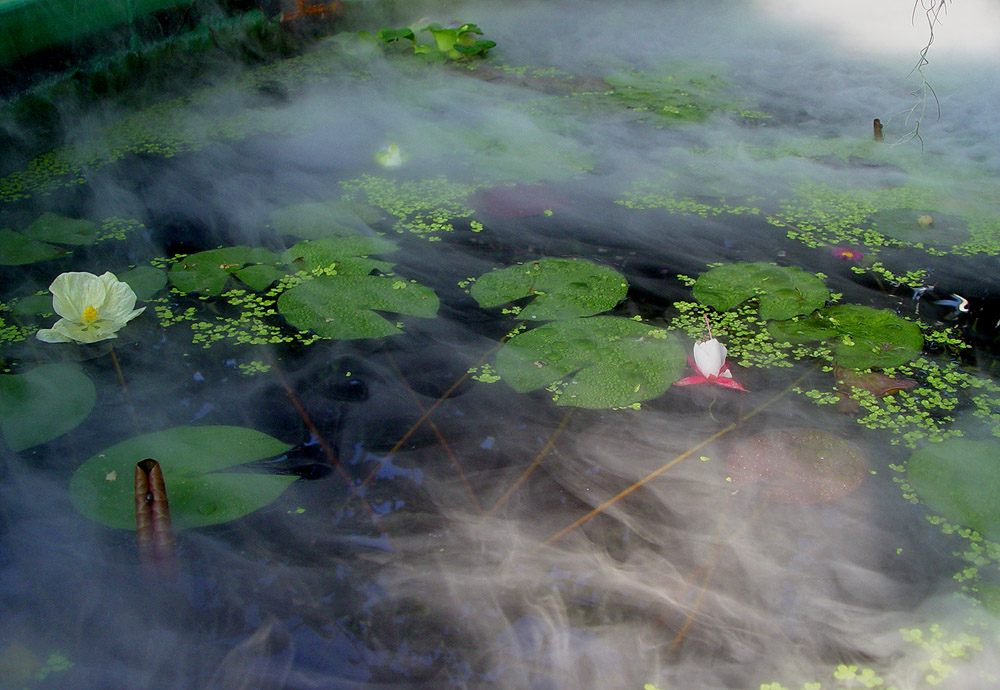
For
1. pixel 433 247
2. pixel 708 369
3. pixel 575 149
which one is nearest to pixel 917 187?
pixel 575 149

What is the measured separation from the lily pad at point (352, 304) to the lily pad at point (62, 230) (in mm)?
687

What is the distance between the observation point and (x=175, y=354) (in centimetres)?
163

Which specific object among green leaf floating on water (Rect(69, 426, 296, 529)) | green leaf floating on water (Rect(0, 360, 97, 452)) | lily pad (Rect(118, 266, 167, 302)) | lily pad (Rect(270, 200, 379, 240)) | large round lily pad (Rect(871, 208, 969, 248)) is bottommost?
green leaf floating on water (Rect(69, 426, 296, 529))

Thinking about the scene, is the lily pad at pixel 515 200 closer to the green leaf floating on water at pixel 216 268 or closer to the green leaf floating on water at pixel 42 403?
the green leaf floating on water at pixel 216 268

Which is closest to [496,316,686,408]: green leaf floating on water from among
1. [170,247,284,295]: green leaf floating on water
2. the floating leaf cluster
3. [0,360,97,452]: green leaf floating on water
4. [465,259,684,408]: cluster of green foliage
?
[465,259,684,408]: cluster of green foliage

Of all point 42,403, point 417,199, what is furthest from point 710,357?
point 42,403

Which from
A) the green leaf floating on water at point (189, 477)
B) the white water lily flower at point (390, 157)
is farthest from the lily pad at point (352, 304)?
the white water lily flower at point (390, 157)

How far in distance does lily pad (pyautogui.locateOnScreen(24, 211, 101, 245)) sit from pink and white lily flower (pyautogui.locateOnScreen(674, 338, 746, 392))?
1.63 metres

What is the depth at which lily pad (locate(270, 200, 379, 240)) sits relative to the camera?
208 cm

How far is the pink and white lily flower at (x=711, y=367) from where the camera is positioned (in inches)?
59.2

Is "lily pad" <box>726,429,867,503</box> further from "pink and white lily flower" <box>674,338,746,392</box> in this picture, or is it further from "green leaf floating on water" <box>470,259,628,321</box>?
"green leaf floating on water" <box>470,259,628,321</box>

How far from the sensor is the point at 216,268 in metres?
1.90

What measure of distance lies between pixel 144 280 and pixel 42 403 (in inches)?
18.5

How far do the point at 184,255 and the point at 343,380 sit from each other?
0.73 m
